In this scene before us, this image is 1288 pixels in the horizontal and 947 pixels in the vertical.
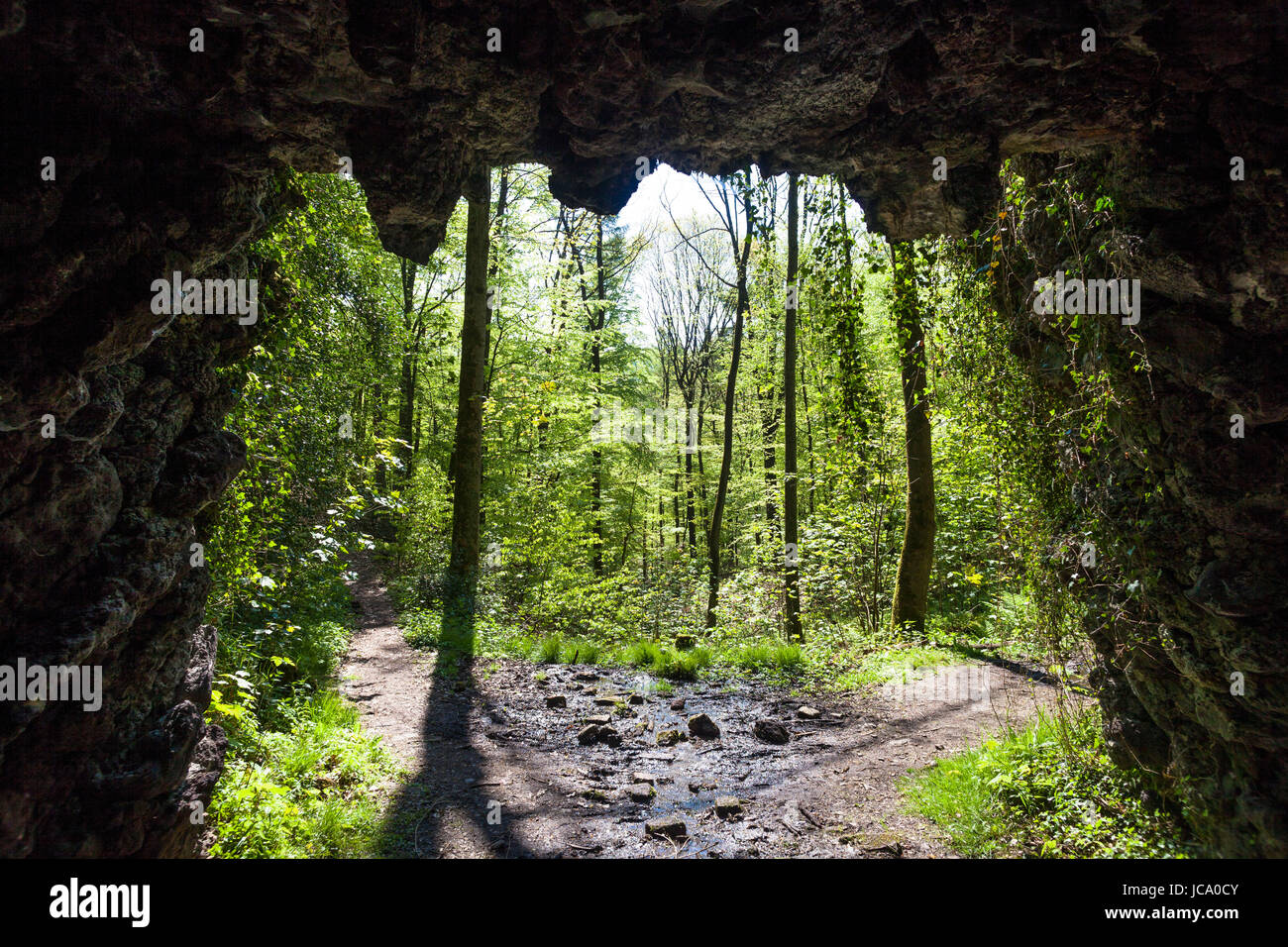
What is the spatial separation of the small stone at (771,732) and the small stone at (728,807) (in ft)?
5.51

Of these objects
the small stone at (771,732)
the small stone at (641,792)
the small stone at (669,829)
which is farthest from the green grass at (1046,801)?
the small stone at (641,792)

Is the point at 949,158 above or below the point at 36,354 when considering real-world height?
above

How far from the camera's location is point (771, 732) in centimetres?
712

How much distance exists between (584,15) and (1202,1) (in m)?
2.62

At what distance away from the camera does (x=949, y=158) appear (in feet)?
12.1

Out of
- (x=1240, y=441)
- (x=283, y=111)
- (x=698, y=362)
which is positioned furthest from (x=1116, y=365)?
(x=698, y=362)

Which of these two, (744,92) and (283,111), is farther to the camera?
(744,92)

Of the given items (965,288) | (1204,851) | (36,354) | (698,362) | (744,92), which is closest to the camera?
(36,354)

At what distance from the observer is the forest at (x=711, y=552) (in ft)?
15.3

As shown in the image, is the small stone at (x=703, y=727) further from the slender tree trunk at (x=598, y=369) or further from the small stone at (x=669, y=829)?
the slender tree trunk at (x=598, y=369)

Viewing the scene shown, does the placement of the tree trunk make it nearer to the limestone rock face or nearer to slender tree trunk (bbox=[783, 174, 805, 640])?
slender tree trunk (bbox=[783, 174, 805, 640])

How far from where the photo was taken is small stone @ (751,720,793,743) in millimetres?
7059

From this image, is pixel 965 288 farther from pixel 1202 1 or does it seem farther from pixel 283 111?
pixel 283 111

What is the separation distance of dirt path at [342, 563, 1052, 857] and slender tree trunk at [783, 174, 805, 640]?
322 cm
